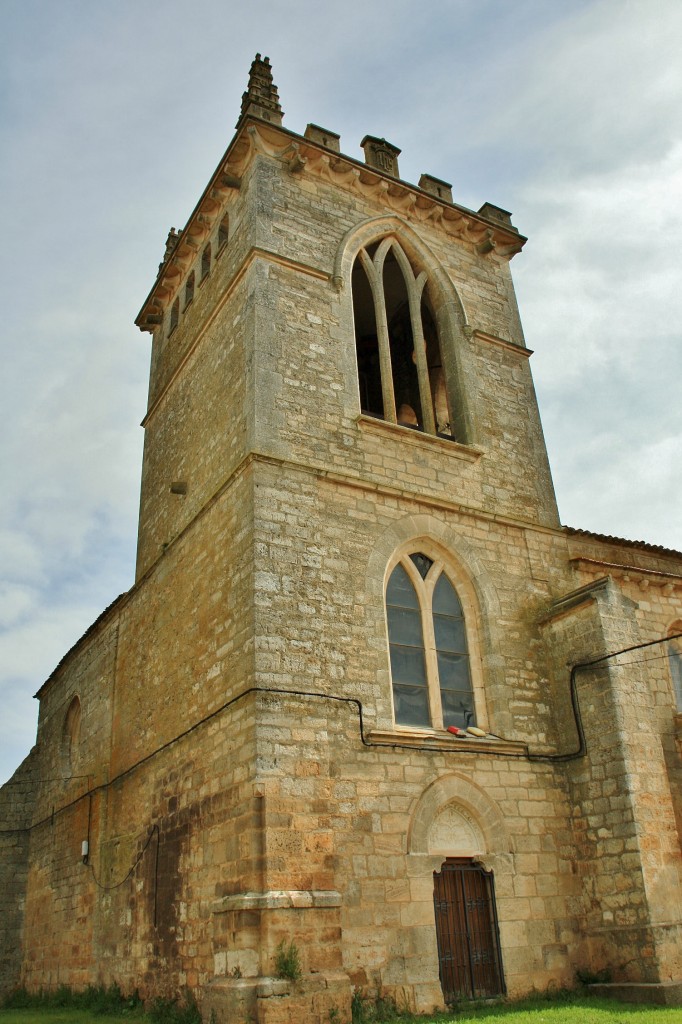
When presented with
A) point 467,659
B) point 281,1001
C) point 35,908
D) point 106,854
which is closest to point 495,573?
point 467,659

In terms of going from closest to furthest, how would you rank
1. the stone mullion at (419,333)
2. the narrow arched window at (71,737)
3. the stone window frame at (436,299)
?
the stone mullion at (419,333), the stone window frame at (436,299), the narrow arched window at (71,737)

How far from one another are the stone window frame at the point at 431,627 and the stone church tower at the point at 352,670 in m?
0.04

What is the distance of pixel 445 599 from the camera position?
11.3m

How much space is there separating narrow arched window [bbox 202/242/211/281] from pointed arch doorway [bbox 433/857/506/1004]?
10.2 meters

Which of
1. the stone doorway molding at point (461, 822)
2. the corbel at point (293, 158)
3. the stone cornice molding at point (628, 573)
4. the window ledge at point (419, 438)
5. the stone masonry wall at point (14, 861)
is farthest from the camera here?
the stone masonry wall at point (14, 861)

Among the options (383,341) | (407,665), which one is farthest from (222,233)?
(407,665)

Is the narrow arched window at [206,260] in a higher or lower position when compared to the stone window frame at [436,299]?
higher

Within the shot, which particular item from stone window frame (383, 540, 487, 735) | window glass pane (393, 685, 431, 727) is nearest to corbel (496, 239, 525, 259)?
stone window frame (383, 540, 487, 735)

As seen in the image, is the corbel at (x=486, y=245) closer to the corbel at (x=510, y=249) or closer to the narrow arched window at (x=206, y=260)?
the corbel at (x=510, y=249)

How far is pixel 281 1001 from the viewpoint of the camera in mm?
7559

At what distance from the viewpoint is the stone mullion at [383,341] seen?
1228 centimetres

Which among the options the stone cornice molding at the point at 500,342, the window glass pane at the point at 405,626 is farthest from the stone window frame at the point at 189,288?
the window glass pane at the point at 405,626

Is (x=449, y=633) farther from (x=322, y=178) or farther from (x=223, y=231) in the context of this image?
(x=223, y=231)

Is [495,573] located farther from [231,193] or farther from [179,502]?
[231,193]
